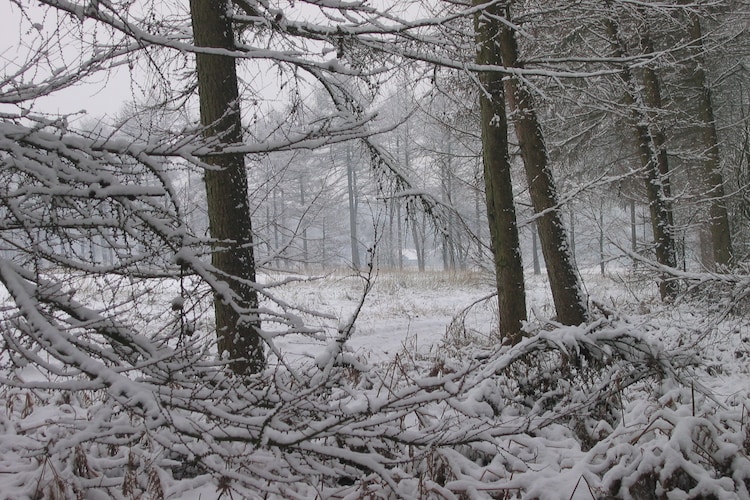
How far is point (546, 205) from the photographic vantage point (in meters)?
6.49

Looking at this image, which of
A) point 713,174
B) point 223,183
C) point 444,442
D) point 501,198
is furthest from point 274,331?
point 713,174

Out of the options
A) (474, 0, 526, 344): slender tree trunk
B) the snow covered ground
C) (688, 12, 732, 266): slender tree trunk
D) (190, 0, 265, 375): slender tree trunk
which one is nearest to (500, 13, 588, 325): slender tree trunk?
(474, 0, 526, 344): slender tree trunk

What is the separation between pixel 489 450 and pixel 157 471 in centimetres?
175

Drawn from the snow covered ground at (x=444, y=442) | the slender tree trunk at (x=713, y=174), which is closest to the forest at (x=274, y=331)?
the snow covered ground at (x=444, y=442)

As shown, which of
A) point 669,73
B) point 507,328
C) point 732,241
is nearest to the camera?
point 507,328

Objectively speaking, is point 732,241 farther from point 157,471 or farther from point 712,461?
point 157,471

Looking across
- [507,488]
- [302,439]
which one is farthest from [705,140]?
[302,439]

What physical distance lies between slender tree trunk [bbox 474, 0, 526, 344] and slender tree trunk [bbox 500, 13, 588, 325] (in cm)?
62

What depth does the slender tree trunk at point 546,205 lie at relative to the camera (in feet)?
20.9

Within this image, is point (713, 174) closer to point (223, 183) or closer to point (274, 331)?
point (274, 331)

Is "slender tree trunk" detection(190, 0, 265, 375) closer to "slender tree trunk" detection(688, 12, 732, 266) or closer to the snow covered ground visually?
the snow covered ground

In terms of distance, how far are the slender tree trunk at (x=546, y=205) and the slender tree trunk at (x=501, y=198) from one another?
62cm

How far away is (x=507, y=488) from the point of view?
2236mm

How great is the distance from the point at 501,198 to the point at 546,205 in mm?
1020
